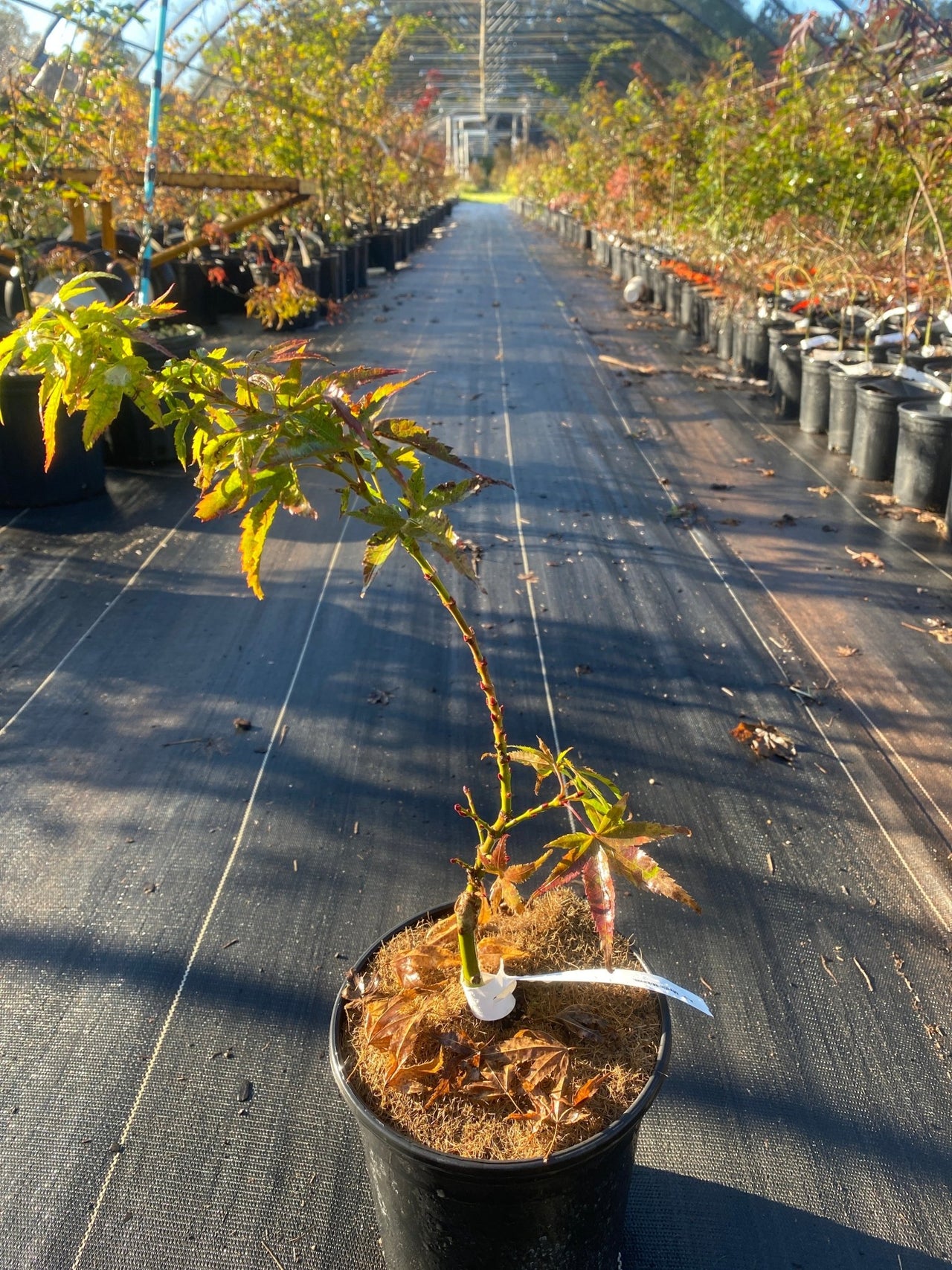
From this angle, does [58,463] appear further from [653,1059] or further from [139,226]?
[139,226]

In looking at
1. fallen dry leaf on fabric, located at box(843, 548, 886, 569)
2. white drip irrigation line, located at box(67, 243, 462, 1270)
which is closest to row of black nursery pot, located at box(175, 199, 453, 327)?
white drip irrigation line, located at box(67, 243, 462, 1270)

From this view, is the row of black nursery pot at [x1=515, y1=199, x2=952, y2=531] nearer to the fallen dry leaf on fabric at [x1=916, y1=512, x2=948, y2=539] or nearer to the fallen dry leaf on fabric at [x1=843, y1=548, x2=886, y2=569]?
the fallen dry leaf on fabric at [x1=916, y1=512, x2=948, y2=539]

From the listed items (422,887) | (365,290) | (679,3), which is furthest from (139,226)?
(679,3)

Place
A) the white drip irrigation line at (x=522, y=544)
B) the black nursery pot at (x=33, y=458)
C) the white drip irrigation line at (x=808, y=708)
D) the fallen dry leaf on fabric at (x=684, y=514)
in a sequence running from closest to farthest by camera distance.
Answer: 1. the white drip irrigation line at (x=808, y=708)
2. the white drip irrigation line at (x=522, y=544)
3. the black nursery pot at (x=33, y=458)
4. the fallen dry leaf on fabric at (x=684, y=514)

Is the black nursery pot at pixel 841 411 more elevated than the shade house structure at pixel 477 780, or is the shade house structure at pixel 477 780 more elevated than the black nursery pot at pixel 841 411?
the black nursery pot at pixel 841 411

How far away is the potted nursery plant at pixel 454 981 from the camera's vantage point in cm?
106

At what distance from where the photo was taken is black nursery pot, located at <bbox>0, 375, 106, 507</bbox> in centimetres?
429

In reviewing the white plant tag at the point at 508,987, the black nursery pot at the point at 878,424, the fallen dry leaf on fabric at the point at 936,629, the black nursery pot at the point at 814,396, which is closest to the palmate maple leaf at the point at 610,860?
the white plant tag at the point at 508,987

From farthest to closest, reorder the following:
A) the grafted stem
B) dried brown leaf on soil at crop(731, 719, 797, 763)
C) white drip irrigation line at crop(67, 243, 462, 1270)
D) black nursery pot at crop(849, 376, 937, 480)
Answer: black nursery pot at crop(849, 376, 937, 480)
dried brown leaf on soil at crop(731, 719, 797, 763)
white drip irrigation line at crop(67, 243, 462, 1270)
the grafted stem

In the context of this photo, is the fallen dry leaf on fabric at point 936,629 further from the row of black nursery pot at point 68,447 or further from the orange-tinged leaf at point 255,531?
the orange-tinged leaf at point 255,531

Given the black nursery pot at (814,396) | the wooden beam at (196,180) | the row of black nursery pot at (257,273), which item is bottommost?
the black nursery pot at (814,396)

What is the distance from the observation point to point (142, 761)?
8.88 feet

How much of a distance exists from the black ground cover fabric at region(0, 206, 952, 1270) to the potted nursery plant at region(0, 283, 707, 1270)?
401 millimetres

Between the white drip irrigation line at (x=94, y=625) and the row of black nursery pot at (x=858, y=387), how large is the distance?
3609 mm
